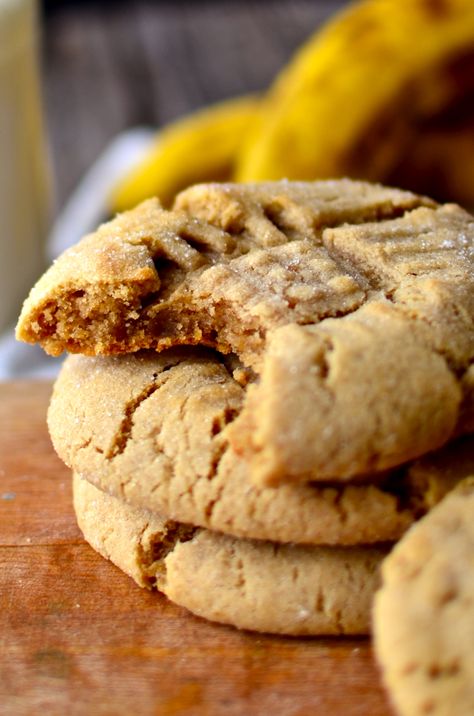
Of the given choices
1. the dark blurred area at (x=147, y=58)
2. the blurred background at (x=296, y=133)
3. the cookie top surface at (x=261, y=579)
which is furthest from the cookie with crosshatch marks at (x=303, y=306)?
the dark blurred area at (x=147, y=58)

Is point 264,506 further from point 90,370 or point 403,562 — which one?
point 90,370

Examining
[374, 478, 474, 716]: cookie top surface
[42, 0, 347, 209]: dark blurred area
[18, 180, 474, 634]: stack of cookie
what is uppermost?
[18, 180, 474, 634]: stack of cookie

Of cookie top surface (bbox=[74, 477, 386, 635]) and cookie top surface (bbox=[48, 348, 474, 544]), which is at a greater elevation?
cookie top surface (bbox=[48, 348, 474, 544])

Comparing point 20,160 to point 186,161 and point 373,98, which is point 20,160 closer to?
point 186,161

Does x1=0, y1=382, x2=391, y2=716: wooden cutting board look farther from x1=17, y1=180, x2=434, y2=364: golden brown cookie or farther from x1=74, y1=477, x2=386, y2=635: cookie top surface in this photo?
x1=17, y1=180, x2=434, y2=364: golden brown cookie

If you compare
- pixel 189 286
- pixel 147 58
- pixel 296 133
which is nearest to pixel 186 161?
pixel 296 133

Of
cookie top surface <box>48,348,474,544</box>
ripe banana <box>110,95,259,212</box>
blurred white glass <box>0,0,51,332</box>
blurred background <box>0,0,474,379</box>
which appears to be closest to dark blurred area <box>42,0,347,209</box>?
blurred background <box>0,0,474,379</box>
